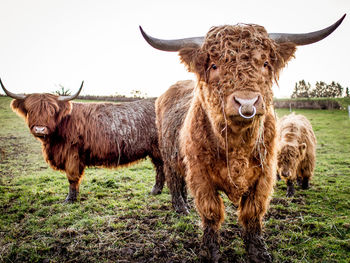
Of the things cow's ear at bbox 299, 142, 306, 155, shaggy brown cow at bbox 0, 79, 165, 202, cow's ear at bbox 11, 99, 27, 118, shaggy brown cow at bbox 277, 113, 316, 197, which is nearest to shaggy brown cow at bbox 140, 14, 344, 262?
shaggy brown cow at bbox 277, 113, 316, 197

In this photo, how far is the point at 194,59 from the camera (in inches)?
85.4

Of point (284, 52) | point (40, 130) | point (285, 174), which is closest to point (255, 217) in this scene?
point (284, 52)

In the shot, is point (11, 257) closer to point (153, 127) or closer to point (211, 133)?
point (211, 133)

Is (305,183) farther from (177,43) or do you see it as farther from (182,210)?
(177,43)

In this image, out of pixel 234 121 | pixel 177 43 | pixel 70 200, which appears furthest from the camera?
pixel 70 200

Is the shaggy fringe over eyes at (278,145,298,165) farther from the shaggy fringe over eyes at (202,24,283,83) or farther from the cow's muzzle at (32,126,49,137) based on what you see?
the cow's muzzle at (32,126,49,137)

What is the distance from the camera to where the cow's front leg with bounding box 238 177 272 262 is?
2.43 metres

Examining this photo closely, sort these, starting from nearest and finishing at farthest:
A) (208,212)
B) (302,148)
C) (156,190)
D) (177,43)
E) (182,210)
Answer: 1. (177,43)
2. (208,212)
3. (182,210)
4. (156,190)
5. (302,148)

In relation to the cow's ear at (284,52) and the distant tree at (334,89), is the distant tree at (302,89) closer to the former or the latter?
the distant tree at (334,89)

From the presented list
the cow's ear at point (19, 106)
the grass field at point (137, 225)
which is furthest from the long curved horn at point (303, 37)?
the cow's ear at point (19, 106)

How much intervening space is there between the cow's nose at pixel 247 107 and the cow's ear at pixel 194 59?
0.64 meters

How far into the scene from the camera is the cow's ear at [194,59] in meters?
2.11

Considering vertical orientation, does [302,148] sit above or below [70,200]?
above

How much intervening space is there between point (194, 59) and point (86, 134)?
3.53 metres
